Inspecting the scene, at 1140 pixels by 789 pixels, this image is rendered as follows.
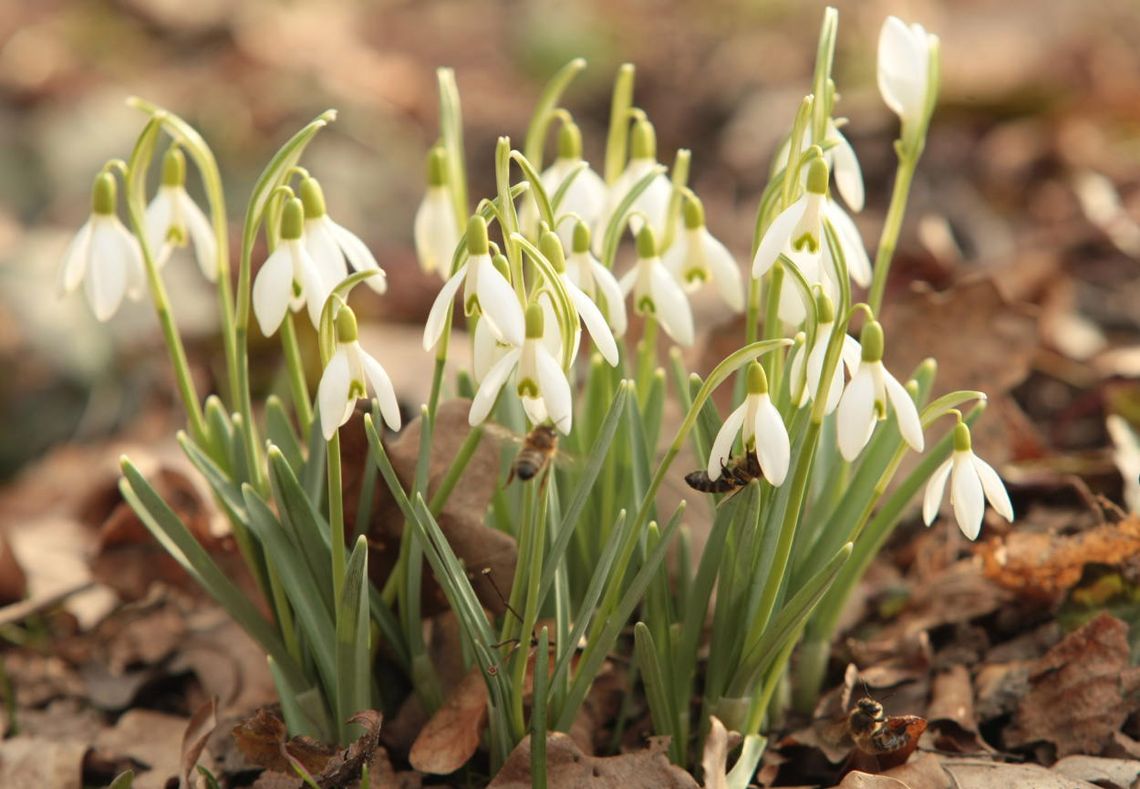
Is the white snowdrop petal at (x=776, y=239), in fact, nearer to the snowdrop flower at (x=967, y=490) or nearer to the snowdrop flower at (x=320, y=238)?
the snowdrop flower at (x=967, y=490)

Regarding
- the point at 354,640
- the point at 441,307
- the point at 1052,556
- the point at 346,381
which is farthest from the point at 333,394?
the point at 1052,556

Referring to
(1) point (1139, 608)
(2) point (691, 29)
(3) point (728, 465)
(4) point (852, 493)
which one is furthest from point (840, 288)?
(2) point (691, 29)

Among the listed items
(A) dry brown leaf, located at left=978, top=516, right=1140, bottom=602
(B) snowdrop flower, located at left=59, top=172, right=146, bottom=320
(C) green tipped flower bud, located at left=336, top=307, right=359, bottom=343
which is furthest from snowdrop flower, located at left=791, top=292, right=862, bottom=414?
(B) snowdrop flower, located at left=59, top=172, right=146, bottom=320

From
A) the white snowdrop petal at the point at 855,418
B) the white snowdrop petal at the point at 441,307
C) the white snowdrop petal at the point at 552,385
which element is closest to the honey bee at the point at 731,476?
the white snowdrop petal at the point at 855,418

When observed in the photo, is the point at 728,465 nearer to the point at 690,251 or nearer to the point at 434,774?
the point at 690,251

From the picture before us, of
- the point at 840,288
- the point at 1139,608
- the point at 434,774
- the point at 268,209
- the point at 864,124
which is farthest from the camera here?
the point at 864,124

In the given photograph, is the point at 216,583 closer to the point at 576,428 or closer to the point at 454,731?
the point at 454,731
